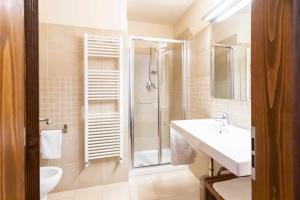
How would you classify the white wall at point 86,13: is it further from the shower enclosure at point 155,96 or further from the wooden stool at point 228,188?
the wooden stool at point 228,188

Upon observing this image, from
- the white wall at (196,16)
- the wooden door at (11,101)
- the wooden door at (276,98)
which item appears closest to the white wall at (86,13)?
the white wall at (196,16)

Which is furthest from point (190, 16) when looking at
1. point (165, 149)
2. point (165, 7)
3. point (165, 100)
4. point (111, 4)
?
point (165, 149)

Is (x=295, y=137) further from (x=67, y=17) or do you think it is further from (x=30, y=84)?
(x=67, y=17)

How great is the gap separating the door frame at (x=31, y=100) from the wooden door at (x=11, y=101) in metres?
0.17

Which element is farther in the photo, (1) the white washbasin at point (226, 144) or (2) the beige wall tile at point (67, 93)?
(2) the beige wall tile at point (67, 93)

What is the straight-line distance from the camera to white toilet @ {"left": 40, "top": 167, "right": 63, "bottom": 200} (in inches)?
63.6

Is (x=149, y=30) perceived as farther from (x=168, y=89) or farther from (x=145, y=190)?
(x=145, y=190)

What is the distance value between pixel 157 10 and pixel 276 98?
2722 millimetres

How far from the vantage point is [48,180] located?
1.65m

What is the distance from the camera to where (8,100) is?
473 millimetres

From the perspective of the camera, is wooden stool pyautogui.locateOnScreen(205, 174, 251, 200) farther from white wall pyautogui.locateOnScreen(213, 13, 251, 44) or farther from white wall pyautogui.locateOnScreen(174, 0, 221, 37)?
white wall pyautogui.locateOnScreen(174, 0, 221, 37)

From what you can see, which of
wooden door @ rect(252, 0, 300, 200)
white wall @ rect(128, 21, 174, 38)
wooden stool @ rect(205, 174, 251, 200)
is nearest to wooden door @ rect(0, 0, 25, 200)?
wooden door @ rect(252, 0, 300, 200)

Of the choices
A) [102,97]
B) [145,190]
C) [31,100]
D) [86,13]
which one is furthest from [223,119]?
[86,13]

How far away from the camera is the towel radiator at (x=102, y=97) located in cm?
221
